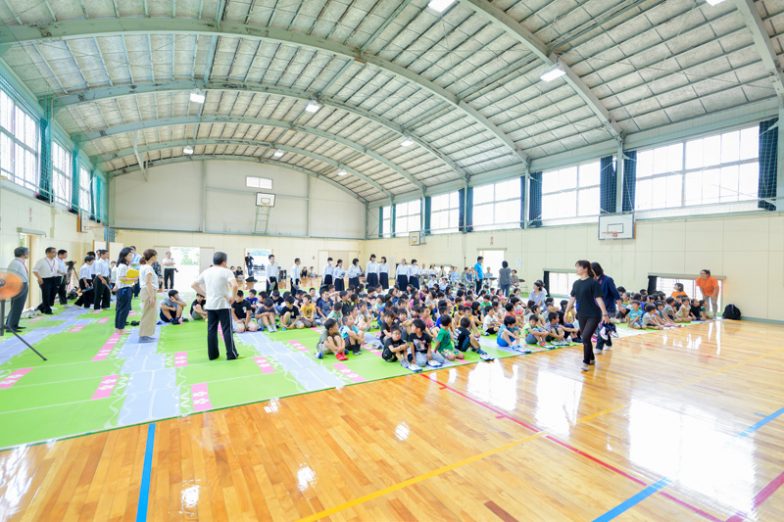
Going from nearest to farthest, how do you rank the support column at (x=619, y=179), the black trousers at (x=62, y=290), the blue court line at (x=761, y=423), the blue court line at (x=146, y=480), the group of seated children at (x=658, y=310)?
the blue court line at (x=146, y=480)
the blue court line at (x=761, y=423)
the group of seated children at (x=658, y=310)
the black trousers at (x=62, y=290)
the support column at (x=619, y=179)

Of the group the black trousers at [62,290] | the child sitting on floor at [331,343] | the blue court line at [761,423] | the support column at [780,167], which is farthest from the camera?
the black trousers at [62,290]

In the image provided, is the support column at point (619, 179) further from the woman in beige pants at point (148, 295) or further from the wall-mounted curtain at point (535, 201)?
the woman in beige pants at point (148, 295)

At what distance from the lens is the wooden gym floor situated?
2.72 meters

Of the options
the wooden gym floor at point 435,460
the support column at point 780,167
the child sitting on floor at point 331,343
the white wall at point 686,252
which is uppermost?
the support column at point 780,167

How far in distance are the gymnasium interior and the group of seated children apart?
129 millimetres

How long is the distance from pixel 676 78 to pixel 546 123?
4762 mm

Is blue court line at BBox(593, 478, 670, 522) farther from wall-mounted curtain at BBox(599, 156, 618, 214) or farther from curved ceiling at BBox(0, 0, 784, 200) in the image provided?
wall-mounted curtain at BBox(599, 156, 618, 214)

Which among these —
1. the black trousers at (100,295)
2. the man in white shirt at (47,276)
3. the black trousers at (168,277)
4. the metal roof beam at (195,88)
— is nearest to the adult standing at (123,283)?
the man in white shirt at (47,276)

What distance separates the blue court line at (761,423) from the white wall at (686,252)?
9698mm

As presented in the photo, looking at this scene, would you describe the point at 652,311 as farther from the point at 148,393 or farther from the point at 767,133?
the point at 148,393

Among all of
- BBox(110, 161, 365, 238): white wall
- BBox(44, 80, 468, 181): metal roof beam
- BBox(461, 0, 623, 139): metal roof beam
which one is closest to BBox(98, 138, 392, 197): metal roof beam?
BBox(110, 161, 365, 238): white wall

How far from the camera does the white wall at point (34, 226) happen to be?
362 inches

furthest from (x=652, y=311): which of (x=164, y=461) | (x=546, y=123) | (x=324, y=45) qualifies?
(x=324, y=45)

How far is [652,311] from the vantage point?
1075 cm
